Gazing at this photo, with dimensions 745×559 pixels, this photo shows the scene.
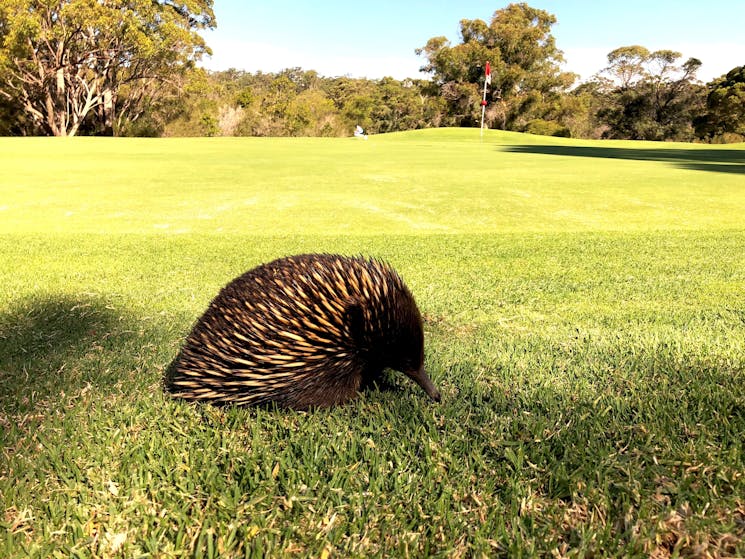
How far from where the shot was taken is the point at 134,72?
43.0 m

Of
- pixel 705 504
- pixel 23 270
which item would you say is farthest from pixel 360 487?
pixel 23 270

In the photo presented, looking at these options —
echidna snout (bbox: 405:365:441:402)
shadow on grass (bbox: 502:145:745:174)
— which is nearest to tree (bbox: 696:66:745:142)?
shadow on grass (bbox: 502:145:745:174)

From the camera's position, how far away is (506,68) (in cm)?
5950

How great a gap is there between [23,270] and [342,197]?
231 inches

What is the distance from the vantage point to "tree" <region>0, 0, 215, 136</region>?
112 feet

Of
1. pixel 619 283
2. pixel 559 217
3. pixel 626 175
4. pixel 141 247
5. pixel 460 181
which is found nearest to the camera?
pixel 619 283

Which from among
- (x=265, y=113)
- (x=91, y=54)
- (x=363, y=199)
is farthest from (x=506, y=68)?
(x=363, y=199)

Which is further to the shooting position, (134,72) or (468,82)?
(468,82)

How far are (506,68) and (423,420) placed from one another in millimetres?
63521

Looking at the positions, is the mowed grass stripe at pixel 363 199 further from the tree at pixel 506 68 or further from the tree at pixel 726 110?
the tree at pixel 506 68

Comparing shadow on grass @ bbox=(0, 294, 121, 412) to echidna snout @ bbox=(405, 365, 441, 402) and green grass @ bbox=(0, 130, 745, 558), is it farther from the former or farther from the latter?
echidna snout @ bbox=(405, 365, 441, 402)

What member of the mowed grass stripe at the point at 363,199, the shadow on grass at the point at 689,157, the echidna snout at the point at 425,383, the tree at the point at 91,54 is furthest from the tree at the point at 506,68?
the echidna snout at the point at 425,383

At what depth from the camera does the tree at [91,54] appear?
34094 mm

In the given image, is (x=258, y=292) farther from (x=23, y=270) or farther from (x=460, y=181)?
(x=460, y=181)
